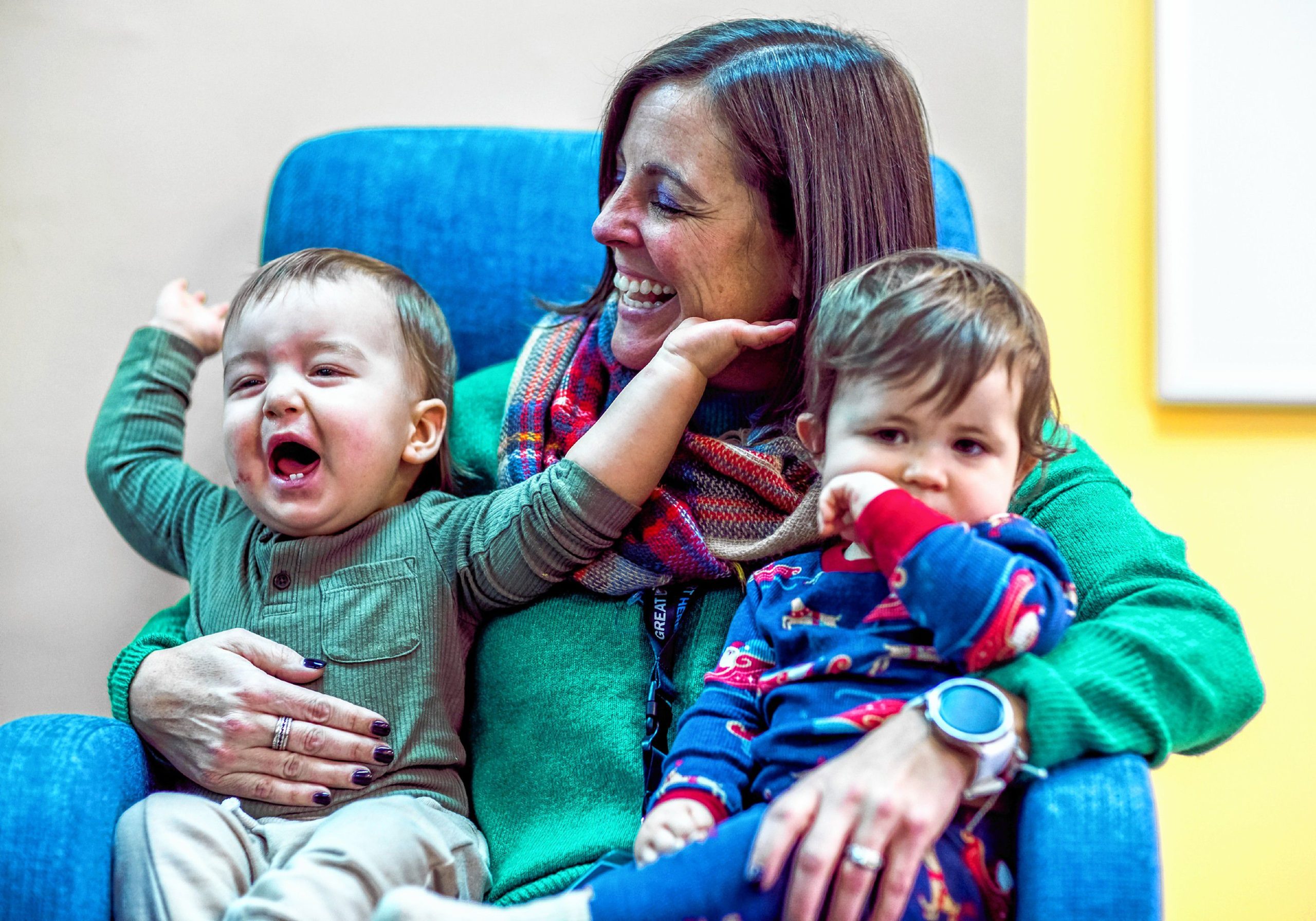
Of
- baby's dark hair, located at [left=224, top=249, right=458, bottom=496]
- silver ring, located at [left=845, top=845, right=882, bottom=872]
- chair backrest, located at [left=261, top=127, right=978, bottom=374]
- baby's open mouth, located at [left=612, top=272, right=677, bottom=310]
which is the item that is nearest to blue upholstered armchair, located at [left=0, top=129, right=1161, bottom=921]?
chair backrest, located at [left=261, top=127, right=978, bottom=374]

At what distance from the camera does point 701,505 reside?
3.98 feet

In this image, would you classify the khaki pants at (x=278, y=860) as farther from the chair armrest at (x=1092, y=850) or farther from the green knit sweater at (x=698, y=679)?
the chair armrest at (x=1092, y=850)

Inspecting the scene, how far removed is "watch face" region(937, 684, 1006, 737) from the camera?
847 millimetres

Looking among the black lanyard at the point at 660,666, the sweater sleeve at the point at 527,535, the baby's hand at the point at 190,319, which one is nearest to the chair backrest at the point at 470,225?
the baby's hand at the point at 190,319

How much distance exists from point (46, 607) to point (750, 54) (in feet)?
5.24

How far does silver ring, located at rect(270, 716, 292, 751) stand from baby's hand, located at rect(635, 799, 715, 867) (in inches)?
15.9

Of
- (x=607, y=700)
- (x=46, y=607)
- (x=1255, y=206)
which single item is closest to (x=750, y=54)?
(x=607, y=700)

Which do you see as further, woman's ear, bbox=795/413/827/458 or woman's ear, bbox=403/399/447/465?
woman's ear, bbox=403/399/447/465

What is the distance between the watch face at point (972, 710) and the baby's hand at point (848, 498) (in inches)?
6.2

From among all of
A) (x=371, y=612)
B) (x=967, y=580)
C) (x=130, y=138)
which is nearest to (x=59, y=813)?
(x=371, y=612)

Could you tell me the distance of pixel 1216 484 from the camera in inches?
74.7

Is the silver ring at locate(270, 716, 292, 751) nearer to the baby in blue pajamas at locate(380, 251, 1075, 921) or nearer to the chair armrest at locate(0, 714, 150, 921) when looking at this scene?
the chair armrest at locate(0, 714, 150, 921)

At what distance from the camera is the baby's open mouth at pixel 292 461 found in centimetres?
121

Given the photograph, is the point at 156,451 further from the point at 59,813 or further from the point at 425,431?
the point at 59,813
